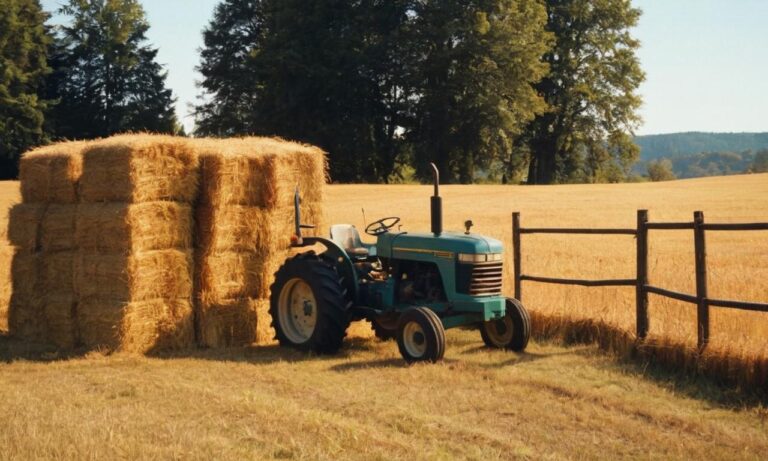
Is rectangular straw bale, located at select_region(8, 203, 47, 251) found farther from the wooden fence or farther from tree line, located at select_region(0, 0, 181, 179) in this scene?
tree line, located at select_region(0, 0, 181, 179)

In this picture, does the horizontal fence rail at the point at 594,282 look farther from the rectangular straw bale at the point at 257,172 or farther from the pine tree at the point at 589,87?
the pine tree at the point at 589,87

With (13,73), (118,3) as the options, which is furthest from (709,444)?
(118,3)

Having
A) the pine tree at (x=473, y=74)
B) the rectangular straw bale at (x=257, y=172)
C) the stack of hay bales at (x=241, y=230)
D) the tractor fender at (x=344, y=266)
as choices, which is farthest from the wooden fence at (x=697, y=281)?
the pine tree at (x=473, y=74)

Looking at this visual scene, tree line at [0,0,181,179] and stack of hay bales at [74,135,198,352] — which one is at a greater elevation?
tree line at [0,0,181,179]

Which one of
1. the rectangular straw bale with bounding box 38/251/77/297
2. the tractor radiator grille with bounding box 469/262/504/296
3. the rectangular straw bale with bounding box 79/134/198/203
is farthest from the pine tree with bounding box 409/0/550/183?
the tractor radiator grille with bounding box 469/262/504/296

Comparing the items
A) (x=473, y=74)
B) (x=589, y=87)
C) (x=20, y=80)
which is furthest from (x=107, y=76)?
(x=589, y=87)

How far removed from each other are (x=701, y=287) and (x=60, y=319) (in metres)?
6.85

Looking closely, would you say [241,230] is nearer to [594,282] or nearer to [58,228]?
[58,228]

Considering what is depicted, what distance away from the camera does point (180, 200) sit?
373 inches

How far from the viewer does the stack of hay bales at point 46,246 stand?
9.71 meters

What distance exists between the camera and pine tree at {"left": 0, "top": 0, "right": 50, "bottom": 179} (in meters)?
46.0

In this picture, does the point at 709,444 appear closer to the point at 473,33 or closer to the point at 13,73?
the point at 473,33

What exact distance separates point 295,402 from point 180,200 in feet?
11.9

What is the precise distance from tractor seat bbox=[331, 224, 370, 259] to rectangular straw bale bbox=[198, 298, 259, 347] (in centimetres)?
123
